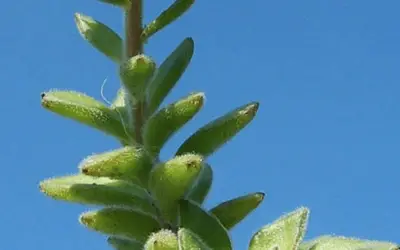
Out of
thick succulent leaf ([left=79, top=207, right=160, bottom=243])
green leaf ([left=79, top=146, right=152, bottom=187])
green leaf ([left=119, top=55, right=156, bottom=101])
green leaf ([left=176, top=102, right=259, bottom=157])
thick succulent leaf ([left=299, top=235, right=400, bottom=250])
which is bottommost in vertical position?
thick succulent leaf ([left=299, top=235, right=400, bottom=250])

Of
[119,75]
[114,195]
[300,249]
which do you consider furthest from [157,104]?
[300,249]

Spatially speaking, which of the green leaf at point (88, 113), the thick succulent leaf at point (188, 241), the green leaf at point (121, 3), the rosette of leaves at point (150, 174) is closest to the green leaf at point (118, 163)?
the rosette of leaves at point (150, 174)

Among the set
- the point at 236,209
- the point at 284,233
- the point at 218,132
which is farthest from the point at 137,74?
the point at 284,233

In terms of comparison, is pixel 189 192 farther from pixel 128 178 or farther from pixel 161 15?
pixel 161 15

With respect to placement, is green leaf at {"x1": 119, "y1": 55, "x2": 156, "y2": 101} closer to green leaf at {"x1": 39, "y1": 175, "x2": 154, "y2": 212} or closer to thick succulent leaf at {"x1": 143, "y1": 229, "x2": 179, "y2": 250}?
green leaf at {"x1": 39, "y1": 175, "x2": 154, "y2": 212}

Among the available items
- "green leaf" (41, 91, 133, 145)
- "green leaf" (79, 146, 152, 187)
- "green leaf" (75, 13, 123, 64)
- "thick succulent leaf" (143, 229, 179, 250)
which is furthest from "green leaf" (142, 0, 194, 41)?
"thick succulent leaf" (143, 229, 179, 250)

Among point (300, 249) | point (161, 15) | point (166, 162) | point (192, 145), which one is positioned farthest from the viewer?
point (161, 15)
